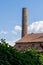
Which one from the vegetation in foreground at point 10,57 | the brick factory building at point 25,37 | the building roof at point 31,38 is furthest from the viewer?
the building roof at point 31,38

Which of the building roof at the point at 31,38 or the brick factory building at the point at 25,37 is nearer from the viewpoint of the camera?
the brick factory building at the point at 25,37

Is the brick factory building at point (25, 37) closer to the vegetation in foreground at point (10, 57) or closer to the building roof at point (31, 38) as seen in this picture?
the building roof at point (31, 38)

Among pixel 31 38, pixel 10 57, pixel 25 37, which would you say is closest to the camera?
pixel 10 57

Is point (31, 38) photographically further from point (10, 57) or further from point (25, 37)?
point (10, 57)

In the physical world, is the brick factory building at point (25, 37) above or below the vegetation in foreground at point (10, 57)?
above

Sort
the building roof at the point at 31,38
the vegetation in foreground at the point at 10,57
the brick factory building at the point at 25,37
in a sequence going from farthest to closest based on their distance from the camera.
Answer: the building roof at the point at 31,38 < the brick factory building at the point at 25,37 < the vegetation in foreground at the point at 10,57

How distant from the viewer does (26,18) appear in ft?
161

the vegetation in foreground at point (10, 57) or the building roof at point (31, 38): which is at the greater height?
the building roof at point (31, 38)

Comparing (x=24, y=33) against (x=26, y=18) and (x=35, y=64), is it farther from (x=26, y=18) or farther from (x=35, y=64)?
(x=35, y=64)

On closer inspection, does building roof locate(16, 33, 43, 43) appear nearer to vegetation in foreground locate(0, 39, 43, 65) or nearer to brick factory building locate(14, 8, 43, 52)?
brick factory building locate(14, 8, 43, 52)

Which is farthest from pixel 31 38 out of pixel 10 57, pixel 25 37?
pixel 10 57

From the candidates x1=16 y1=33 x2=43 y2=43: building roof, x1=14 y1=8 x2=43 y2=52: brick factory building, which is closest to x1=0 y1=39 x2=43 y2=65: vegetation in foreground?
x1=14 y1=8 x2=43 y2=52: brick factory building

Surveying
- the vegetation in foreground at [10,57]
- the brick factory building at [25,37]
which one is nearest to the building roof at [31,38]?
the brick factory building at [25,37]

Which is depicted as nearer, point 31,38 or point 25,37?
point 25,37
